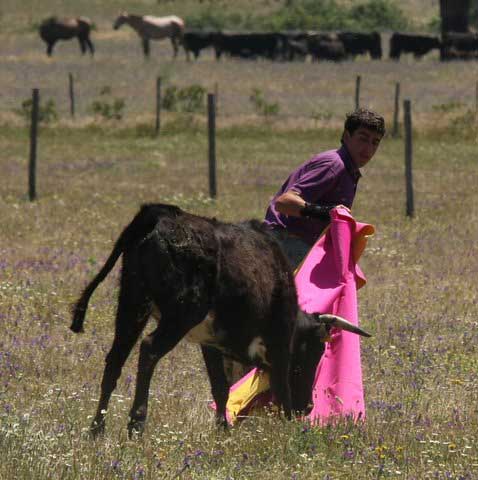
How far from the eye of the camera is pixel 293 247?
723cm

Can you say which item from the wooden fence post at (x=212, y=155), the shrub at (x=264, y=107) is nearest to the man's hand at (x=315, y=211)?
the wooden fence post at (x=212, y=155)

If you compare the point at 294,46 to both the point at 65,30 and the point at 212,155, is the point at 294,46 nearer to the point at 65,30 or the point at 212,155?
the point at 65,30

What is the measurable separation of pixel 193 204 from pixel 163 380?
34.5 ft

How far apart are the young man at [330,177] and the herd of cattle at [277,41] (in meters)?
49.8

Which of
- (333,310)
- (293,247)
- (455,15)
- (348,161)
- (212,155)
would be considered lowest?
(212,155)

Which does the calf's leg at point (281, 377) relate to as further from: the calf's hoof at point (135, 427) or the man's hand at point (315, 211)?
the calf's hoof at point (135, 427)

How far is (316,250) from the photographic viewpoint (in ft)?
23.3

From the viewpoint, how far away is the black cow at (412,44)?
5897 centimetres

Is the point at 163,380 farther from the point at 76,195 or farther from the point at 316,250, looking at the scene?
the point at 76,195

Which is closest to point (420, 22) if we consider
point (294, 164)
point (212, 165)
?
point (294, 164)

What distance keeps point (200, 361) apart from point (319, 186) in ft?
6.60

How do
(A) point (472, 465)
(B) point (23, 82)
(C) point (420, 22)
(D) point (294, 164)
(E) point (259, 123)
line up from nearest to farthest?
(A) point (472, 465) → (D) point (294, 164) → (E) point (259, 123) → (B) point (23, 82) → (C) point (420, 22)

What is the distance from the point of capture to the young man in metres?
6.84

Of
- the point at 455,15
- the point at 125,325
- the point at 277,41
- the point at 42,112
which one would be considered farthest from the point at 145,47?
the point at 125,325
